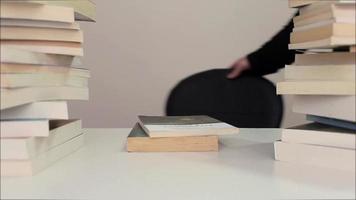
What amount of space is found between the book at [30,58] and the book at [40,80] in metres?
0.02

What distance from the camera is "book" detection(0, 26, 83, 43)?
67 centimetres

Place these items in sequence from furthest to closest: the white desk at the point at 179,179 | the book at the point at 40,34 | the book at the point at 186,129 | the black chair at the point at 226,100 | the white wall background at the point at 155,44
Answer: the white wall background at the point at 155,44 < the black chair at the point at 226,100 < the book at the point at 186,129 < the book at the point at 40,34 < the white desk at the point at 179,179

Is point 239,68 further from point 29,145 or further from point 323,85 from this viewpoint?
point 29,145

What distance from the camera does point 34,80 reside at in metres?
0.65

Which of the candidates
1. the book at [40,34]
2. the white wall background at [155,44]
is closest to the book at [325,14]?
the book at [40,34]

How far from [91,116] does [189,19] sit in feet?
2.63

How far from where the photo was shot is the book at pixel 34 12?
641mm

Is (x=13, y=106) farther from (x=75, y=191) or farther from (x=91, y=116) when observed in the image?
(x=91, y=116)

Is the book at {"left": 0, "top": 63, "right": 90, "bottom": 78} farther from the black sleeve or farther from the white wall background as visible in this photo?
the white wall background

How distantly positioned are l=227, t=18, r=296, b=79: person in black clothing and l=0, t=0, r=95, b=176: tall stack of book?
106 centimetres

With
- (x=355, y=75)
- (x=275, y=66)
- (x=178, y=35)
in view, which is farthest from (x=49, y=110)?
(x=178, y=35)

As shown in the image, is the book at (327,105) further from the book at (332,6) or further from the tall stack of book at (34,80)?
the tall stack of book at (34,80)

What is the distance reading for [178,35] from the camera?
2555 millimetres

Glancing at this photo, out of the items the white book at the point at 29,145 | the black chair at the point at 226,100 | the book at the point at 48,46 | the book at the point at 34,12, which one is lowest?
the black chair at the point at 226,100
